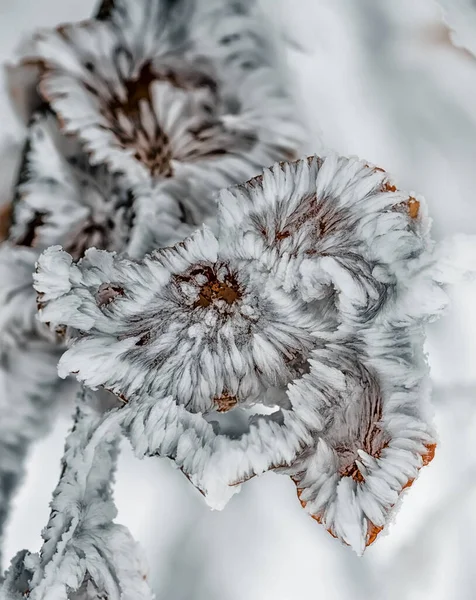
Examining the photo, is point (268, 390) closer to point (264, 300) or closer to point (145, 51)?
point (264, 300)

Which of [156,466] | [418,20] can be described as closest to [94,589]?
[156,466]

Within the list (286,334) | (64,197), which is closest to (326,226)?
(286,334)

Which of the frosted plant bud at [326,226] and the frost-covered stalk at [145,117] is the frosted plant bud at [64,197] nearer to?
the frost-covered stalk at [145,117]

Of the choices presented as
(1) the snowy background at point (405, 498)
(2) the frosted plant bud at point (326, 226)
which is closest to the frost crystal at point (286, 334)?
(2) the frosted plant bud at point (326, 226)

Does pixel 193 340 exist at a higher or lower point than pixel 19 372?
higher

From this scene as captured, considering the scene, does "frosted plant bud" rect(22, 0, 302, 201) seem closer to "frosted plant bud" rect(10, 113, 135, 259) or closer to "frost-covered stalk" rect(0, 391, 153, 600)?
"frosted plant bud" rect(10, 113, 135, 259)

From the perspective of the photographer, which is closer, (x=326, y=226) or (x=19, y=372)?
(x=326, y=226)

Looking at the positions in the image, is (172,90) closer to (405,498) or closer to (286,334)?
(286,334)
